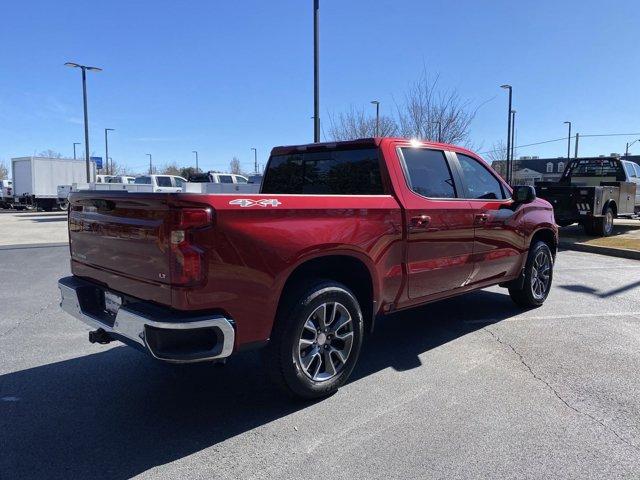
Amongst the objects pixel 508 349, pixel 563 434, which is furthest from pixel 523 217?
→ pixel 563 434

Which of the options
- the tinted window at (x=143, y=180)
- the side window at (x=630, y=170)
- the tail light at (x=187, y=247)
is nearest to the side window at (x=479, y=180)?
the tail light at (x=187, y=247)

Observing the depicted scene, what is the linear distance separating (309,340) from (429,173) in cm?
202

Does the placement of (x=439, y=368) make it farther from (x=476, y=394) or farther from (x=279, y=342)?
(x=279, y=342)

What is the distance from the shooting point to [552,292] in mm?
7520

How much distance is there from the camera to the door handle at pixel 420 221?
14.1ft

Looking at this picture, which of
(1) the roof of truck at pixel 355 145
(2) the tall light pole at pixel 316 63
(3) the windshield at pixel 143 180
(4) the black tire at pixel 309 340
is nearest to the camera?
(4) the black tire at pixel 309 340

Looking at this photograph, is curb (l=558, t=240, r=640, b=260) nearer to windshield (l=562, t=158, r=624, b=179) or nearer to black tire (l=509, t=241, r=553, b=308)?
windshield (l=562, t=158, r=624, b=179)

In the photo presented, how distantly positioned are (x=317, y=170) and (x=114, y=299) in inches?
85.3

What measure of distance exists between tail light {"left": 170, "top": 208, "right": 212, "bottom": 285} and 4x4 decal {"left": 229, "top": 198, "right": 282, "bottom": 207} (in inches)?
8.0

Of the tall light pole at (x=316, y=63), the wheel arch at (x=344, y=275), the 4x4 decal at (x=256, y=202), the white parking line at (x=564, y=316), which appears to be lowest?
the white parking line at (x=564, y=316)

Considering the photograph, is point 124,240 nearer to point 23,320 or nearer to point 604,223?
point 23,320

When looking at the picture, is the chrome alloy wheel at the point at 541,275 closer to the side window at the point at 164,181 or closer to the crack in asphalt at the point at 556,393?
the crack in asphalt at the point at 556,393

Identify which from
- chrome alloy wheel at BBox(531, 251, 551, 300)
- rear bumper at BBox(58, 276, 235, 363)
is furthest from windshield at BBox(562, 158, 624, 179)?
rear bumper at BBox(58, 276, 235, 363)

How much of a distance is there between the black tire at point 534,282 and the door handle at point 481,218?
1.35 meters
